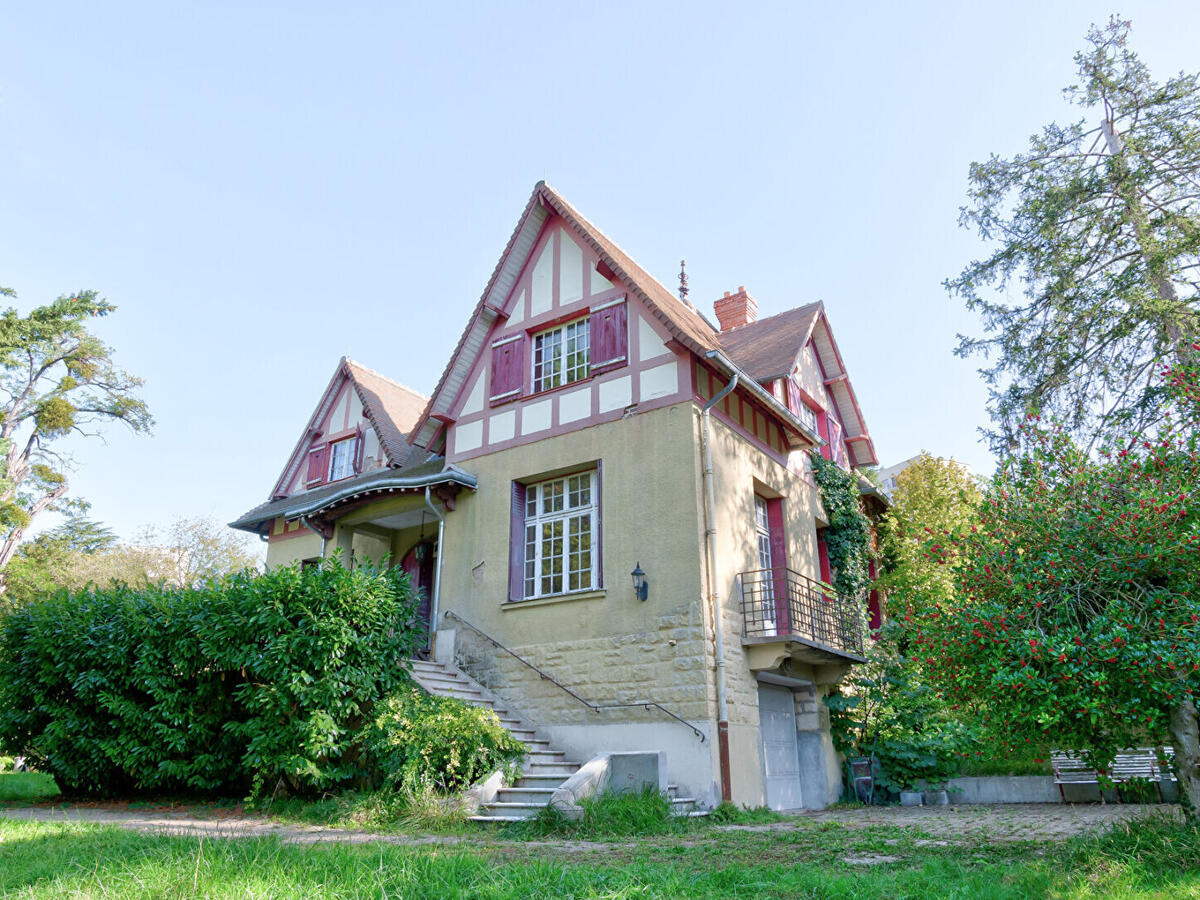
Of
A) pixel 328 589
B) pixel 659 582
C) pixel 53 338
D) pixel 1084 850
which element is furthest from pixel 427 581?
pixel 53 338

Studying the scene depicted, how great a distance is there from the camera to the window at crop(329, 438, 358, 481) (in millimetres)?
17547

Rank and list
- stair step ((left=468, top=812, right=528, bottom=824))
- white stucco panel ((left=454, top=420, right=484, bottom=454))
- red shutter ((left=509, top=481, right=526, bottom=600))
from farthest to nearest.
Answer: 1. white stucco panel ((left=454, top=420, right=484, bottom=454))
2. red shutter ((left=509, top=481, right=526, bottom=600))
3. stair step ((left=468, top=812, right=528, bottom=824))

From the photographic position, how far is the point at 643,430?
11.7m

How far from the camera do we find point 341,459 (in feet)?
58.4

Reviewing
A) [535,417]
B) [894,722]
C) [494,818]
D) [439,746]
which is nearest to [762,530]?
[894,722]

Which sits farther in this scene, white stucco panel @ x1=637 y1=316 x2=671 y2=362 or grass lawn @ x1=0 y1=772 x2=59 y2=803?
white stucco panel @ x1=637 y1=316 x2=671 y2=362

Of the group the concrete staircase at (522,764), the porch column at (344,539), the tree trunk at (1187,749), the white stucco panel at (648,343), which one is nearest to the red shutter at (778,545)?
the white stucco panel at (648,343)

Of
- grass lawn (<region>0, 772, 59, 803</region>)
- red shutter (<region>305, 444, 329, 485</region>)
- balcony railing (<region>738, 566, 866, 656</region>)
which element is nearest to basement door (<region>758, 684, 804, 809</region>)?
balcony railing (<region>738, 566, 866, 656</region>)

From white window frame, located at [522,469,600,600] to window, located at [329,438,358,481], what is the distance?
20.7 feet

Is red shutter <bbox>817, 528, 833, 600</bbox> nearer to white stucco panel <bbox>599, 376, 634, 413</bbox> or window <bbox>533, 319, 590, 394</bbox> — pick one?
white stucco panel <bbox>599, 376, 634, 413</bbox>

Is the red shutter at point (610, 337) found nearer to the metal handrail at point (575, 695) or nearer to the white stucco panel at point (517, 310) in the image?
the white stucco panel at point (517, 310)

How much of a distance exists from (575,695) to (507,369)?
557 cm

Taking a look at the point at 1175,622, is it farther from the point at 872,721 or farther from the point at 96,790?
the point at 96,790

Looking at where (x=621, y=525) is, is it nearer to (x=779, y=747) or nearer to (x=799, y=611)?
(x=799, y=611)
